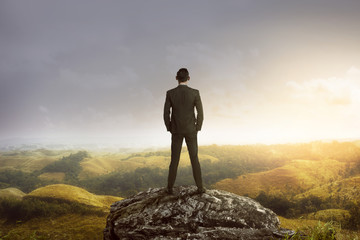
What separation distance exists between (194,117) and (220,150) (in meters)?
32.4

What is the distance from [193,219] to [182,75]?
186 inches

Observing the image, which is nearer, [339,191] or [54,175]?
[339,191]

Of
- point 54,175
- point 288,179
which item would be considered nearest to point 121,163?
point 54,175

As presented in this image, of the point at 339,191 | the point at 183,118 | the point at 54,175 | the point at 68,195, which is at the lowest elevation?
the point at 54,175

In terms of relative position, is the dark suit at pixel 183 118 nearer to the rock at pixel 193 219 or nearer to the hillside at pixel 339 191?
the rock at pixel 193 219

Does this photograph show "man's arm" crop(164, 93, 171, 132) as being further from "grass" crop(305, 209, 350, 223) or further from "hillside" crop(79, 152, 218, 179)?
"hillside" crop(79, 152, 218, 179)

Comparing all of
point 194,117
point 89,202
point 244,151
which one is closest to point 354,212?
point 194,117

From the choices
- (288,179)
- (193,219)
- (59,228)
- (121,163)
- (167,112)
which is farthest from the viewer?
(121,163)

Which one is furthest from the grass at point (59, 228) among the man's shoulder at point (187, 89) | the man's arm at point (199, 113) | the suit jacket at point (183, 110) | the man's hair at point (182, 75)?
the man's hair at point (182, 75)

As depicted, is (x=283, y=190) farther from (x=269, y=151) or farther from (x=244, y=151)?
(x=244, y=151)

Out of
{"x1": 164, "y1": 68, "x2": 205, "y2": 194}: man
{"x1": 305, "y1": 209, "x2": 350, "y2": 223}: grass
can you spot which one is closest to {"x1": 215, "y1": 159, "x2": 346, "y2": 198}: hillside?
{"x1": 305, "y1": 209, "x2": 350, "y2": 223}: grass

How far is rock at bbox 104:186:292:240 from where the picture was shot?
21.3ft

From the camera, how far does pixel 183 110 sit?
7012 mm

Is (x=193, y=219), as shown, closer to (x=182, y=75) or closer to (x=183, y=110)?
(x=183, y=110)
